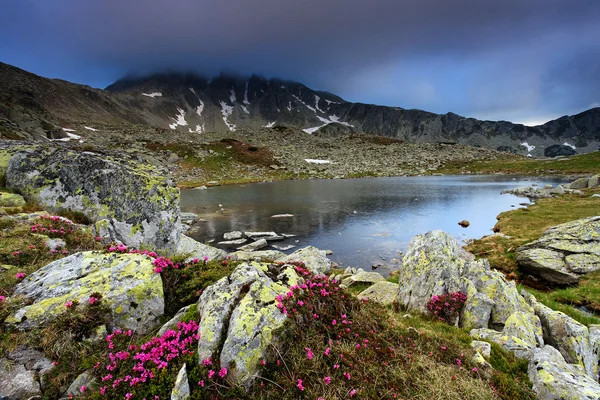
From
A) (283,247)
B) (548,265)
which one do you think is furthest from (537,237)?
(283,247)

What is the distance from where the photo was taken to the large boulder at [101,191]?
1321 centimetres

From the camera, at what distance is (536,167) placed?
133 meters

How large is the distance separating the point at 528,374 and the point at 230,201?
5815 cm

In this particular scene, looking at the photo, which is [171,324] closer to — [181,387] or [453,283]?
[181,387]

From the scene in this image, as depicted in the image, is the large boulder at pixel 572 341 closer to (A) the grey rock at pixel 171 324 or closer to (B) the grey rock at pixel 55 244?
(A) the grey rock at pixel 171 324

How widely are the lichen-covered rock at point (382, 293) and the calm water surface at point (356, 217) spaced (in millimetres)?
8682

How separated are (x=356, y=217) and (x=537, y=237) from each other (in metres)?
22.0

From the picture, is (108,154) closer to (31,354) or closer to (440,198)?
(31,354)

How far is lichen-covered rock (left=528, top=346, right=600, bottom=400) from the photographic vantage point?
592 centimetres

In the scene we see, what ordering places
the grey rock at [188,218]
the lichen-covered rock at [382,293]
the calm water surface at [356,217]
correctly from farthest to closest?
the grey rock at [188,218], the calm water surface at [356,217], the lichen-covered rock at [382,293]

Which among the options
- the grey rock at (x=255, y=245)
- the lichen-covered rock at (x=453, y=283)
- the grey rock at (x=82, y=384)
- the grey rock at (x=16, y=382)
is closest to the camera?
the grey rock at (x=16, y=382)

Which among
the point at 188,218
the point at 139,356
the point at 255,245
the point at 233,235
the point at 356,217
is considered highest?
the point at 139,356

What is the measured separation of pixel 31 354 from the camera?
17.7ft

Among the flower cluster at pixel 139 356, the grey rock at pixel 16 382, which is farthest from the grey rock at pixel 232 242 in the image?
the grey rock at pixel 16 382
